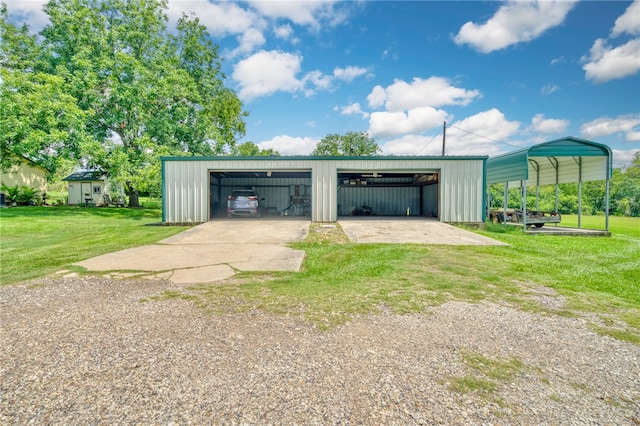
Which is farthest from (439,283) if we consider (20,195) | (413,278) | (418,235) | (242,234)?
(20,195)

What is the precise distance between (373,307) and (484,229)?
11035mm

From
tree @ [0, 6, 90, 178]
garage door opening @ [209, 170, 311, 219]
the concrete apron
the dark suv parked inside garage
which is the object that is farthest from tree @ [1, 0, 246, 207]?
the concrete apron

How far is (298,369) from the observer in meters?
2.61

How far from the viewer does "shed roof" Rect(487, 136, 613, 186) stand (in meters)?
11.2

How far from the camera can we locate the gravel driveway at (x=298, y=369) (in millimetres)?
2076

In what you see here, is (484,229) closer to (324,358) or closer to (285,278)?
(285,278)

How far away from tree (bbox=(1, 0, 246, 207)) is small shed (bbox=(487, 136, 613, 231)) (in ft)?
59.3

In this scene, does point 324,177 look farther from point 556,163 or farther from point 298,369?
point 298,369

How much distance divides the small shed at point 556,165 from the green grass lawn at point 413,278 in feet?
11.9

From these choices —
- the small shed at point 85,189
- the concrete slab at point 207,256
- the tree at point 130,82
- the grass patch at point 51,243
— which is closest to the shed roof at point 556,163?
the concrete slab at point 207,256

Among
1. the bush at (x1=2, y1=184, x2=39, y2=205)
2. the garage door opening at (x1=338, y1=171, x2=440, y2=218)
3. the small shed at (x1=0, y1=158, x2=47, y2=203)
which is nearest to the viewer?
the garage door opening at (x1=338, y1=171, x2=440, y2=218)

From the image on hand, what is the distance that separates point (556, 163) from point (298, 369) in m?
16.4

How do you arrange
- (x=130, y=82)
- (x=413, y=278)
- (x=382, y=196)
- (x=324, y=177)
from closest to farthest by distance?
(x=413, y=278) → (x=324, y=177) → (x=130, y=82) → (x=382, y=196)

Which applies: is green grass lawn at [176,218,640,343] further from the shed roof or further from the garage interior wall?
the garage interior wall
